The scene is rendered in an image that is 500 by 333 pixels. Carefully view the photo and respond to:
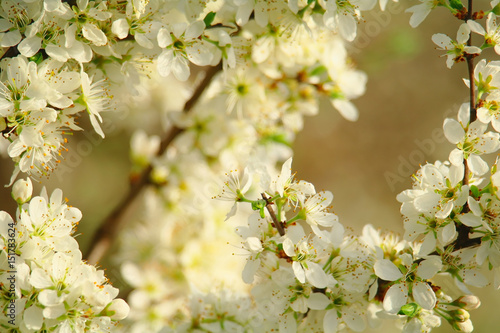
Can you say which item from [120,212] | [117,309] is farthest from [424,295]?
[120,212]

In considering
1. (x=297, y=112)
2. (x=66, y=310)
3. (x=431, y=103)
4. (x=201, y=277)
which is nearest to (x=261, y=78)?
(x=297, y=112)

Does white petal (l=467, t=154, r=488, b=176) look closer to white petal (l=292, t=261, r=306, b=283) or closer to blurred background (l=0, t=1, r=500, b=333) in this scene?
white petal (l=292, t=261, r=306, b=283)

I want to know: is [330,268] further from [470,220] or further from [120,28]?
[120,28]

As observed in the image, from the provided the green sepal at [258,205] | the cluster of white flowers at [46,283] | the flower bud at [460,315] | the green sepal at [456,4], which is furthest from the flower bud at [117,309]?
the green sepal at [456,4]

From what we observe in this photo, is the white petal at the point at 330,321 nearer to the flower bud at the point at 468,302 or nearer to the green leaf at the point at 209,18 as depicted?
the flower bud at the point at 468,302

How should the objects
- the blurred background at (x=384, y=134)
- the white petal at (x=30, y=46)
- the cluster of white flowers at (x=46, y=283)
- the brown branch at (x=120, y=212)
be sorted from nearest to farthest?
the cluster of white flowers at (x=46, y=283) → the white petal at (x=30, y=46) → the brown branch at (x=120, y=212) → the blurred background at (x=384, y=134)

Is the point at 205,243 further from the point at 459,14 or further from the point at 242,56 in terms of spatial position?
the point at 459,14
